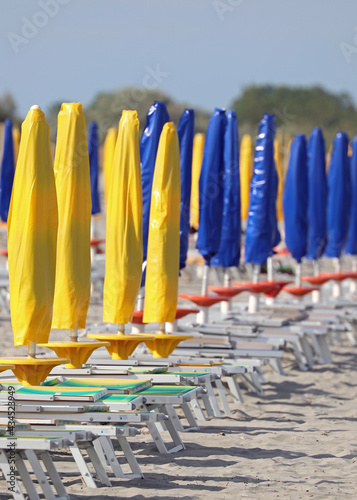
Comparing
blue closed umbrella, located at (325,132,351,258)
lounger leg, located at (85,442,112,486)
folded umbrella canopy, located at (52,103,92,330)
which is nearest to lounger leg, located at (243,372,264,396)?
folded umbrella canopy, located at (52,103,92,330)

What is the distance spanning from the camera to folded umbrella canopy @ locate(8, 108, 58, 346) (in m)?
5.87

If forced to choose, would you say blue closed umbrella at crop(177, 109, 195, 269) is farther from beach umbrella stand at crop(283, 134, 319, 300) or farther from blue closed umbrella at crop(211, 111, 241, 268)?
beach umbrella stand at crop(283, 134, 319, 300)

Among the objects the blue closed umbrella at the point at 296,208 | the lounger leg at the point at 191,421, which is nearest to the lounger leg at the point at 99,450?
the lounger leg at the point at 191,421

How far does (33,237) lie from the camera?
588 cm

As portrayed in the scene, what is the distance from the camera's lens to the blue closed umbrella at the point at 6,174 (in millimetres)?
13016

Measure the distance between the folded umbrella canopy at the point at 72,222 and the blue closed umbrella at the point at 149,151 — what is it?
6.07ft

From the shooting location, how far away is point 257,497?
17.0ft

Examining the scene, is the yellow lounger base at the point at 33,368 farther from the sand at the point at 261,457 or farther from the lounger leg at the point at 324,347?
the lounger leg at the point at 324,347

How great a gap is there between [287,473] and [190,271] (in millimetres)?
15120

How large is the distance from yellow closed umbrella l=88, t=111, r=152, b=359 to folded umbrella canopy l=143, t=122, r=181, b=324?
0.38 m

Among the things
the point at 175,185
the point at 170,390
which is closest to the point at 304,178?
the point at 175,185

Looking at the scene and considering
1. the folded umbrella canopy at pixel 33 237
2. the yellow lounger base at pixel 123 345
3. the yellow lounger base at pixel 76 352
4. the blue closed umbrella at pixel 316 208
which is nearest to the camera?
the folded umbrella canopy at pixel 33 237

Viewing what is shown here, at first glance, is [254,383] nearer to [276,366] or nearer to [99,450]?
[276,366]

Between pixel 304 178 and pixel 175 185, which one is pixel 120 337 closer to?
pixel 175 185
